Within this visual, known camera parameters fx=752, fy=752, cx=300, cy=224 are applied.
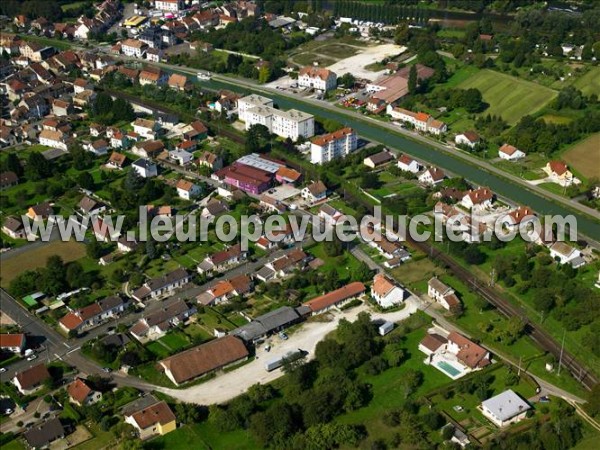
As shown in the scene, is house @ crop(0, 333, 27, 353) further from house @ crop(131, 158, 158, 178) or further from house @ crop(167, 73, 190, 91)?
house @ crop(167, 73, 190, 91)

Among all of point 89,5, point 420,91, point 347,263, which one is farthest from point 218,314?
point 89,5

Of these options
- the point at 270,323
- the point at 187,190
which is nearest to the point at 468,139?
the point at 187,190

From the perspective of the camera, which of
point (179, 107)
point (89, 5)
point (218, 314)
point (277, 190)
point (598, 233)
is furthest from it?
point (89, 5)

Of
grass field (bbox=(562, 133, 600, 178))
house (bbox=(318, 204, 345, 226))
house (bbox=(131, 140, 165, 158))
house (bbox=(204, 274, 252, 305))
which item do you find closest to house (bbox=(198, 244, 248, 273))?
house (bbox=(204, 274, 252, 305))

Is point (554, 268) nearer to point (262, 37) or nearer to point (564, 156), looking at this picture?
point (564, 156)

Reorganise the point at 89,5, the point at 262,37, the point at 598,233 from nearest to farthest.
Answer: the point at 598,233 < the point at 262,37 < the point at 89,5

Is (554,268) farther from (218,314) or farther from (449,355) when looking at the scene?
(218,314)

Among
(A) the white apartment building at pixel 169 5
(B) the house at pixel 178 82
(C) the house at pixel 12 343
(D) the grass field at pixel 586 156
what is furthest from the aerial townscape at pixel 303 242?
(A) the white apartment building at pixel 169 5

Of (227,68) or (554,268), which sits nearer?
(554,268)
